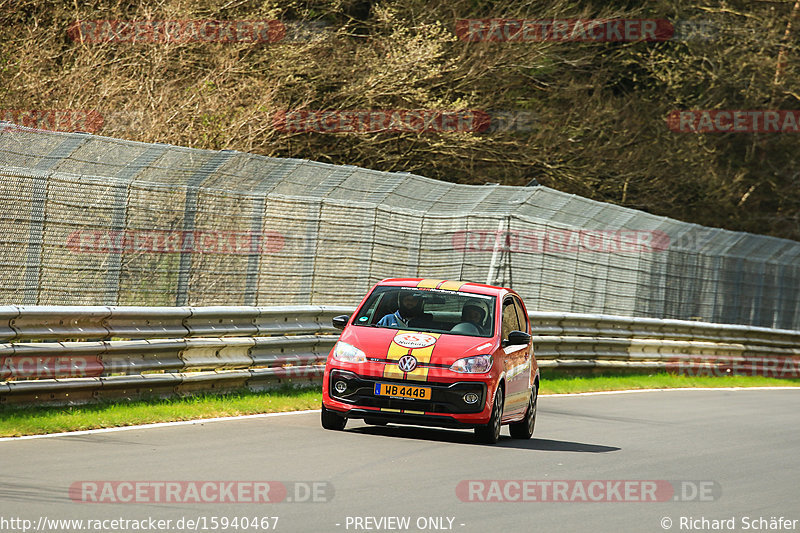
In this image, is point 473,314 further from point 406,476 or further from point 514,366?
point 406,476

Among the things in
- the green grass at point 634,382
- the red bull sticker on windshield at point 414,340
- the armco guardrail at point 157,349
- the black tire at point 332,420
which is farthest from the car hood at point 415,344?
the green grass at point 634,382

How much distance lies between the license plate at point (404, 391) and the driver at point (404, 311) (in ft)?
3.00

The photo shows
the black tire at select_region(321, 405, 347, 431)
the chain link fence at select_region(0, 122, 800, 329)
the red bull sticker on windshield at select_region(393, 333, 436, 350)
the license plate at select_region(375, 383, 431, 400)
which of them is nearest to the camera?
the license plate at select_region(375, 383, 431, 400)

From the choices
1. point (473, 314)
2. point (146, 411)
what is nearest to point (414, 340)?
point (473, 314)

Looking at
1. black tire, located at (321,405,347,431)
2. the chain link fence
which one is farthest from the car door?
the chain link fence

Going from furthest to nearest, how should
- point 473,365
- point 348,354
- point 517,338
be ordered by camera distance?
1. point 517,338
2. point 348,354
3. point 473,365

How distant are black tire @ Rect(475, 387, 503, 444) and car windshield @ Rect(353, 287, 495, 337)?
0.67m

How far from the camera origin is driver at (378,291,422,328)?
12.6 meters

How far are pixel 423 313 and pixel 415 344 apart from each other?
2.75ft

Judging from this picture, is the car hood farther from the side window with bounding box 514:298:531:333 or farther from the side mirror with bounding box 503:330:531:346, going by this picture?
the side window with bounding box 514:298:531:333

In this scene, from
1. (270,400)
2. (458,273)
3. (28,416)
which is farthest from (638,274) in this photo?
(28,416)

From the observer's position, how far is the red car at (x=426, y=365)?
11.8m

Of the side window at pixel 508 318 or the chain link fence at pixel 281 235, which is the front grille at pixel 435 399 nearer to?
the side window at pixel 508 318

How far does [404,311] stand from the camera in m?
12.8
